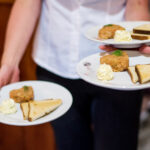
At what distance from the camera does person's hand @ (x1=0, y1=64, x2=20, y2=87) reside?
4.27ft

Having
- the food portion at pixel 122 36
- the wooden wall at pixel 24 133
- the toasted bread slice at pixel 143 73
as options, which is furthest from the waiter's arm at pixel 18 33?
the wooden wall at pixel 24 133

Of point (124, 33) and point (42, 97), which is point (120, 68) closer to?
point (124, 33)

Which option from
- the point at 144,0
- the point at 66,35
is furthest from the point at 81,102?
the point at 144,0

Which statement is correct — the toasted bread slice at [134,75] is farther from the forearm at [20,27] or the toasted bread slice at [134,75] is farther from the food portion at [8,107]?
the forearm at [20,27]

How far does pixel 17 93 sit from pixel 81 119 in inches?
19.7

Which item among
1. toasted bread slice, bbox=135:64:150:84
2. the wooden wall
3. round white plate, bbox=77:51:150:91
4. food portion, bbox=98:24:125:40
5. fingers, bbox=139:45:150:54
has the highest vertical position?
food portion, bbox=98:24:125:40

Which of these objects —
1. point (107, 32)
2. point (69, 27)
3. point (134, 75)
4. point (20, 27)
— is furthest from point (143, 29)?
point (20, 27)

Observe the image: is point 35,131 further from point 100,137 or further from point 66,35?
point 66,35

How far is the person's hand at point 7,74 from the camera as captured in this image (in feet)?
4.27

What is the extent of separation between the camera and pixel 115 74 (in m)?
1.18

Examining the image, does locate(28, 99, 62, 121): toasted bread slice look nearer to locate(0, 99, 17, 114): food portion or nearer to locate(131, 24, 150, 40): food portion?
locate(0, 99, 17, 114): food portion

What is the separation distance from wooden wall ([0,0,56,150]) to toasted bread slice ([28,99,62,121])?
119cm

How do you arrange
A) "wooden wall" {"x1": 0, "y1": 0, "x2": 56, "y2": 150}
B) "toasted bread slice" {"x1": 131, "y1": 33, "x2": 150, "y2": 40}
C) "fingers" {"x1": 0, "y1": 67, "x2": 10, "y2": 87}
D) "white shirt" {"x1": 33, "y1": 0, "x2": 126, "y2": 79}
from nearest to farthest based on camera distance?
"toasted bread slice" {"x1": 131, "y1": 33, "x2": 150, "y2": 40} < "fingers" {"x1": 0, "y1": 67, "x2": 10, "y2": 87} < "white shirt" {"x1": 33, "y1": 0, "x2": 126, "y2": 79} < "wooden wall" {"x1": 0, "y1": 0, "x2": 56, "y2": 150}

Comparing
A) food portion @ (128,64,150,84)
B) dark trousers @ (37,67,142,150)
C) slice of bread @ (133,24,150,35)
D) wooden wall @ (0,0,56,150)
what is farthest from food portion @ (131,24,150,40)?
wooden wall @ (0,0,56,150)
